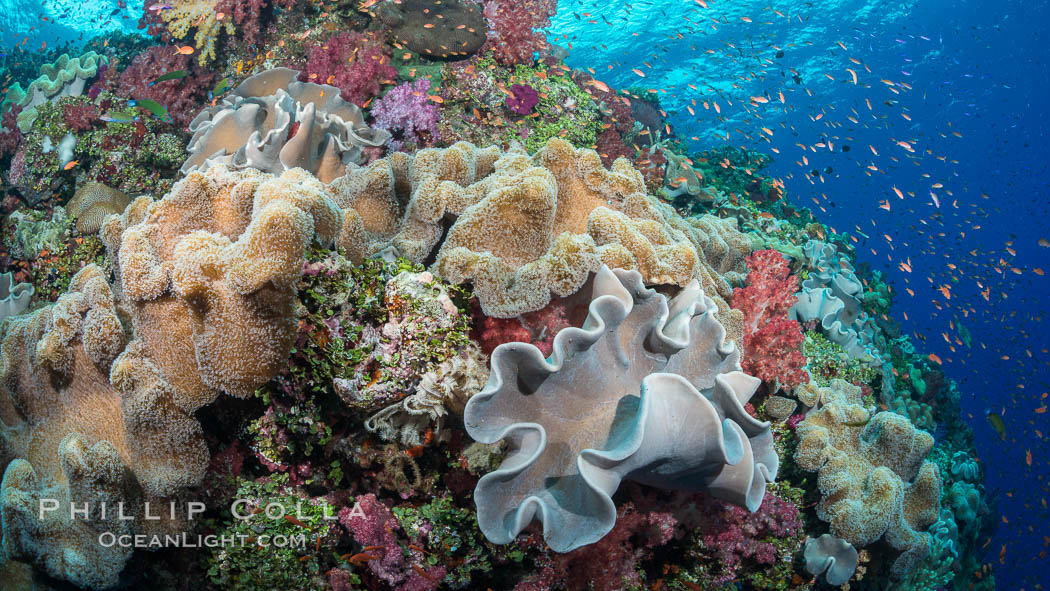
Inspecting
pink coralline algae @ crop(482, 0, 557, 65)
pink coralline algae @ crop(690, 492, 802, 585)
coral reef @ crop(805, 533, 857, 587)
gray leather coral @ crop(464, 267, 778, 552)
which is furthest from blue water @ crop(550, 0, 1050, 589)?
gray leather coral @ crop(464, 267, 778, 552)

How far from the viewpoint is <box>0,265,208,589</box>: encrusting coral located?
2346mm

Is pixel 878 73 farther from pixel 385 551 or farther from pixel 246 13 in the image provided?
pixel 385 551

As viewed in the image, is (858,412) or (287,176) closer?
(287,176)

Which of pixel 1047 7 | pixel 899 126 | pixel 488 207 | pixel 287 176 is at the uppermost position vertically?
pixel 287 176

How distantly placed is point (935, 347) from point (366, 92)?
298ft

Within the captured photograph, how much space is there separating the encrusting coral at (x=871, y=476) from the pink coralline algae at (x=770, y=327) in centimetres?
51

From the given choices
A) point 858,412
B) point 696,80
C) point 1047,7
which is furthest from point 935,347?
point 858,412

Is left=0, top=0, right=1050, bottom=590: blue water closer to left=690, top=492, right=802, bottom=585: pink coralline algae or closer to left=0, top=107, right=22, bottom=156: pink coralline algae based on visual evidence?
left=690, top=492, right=802, bottom=585: pink coralline algae

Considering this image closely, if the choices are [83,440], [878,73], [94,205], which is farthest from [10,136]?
[878,73]

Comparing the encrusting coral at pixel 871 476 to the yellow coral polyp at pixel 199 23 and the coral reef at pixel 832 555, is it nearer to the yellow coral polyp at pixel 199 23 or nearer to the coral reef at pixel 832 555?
the coral reef at pixel 832 555

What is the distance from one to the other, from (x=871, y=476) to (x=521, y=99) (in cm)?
632

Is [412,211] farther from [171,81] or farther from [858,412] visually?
[171,81]

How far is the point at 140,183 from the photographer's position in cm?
685

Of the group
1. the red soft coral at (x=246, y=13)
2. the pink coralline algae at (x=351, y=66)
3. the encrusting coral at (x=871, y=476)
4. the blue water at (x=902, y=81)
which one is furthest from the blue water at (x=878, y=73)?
the pink coralline algae at (x=351, y=66)
